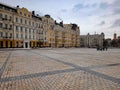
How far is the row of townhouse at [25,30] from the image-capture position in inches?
1901

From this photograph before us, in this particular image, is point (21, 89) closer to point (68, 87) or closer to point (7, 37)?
point (68, 87)

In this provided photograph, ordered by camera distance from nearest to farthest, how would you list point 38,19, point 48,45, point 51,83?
point 51,83 < point 38,19 < point 48,45

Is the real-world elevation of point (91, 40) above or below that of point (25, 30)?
below

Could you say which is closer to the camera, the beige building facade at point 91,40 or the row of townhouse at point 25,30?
the row of townhouse at point 25,30

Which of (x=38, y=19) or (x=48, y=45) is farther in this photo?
(x=48, y=45)

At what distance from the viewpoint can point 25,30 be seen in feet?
185

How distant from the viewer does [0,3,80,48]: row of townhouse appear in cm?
4828

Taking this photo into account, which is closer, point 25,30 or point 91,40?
point 25,30

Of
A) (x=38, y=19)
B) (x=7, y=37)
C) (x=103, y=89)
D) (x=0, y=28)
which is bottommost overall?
(x=103, y=89)

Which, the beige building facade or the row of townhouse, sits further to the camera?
the beige building facade

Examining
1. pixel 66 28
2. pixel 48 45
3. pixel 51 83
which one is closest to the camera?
pixel 51 83

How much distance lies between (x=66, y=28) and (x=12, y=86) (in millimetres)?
83678

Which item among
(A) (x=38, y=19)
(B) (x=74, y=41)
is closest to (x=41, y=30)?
(A) (x=38, y=19)

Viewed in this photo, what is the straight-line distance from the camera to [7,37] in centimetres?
4888
